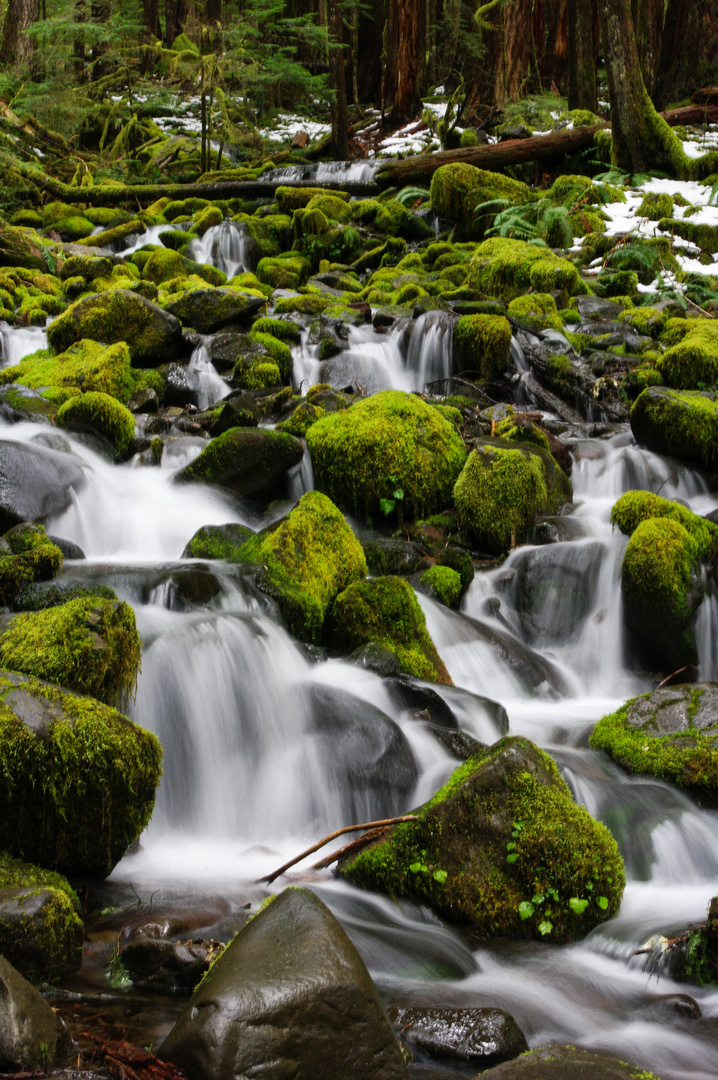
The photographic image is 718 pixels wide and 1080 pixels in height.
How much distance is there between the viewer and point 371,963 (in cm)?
324

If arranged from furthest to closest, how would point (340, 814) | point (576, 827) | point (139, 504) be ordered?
1. point (139, 504)
2. point (340, 814)
3. point (576, 827)

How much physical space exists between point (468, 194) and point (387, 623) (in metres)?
13.8

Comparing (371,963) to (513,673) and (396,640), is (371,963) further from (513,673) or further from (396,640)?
(513,673)

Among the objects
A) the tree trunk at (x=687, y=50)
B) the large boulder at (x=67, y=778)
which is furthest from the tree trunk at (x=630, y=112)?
the large boulder at (x=67, y=778)

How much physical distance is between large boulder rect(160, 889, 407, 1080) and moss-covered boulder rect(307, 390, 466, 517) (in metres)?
5.61

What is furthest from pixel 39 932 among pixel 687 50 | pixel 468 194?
pixel 687 50

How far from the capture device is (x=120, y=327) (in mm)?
10523

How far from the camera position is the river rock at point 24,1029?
2.08 meters

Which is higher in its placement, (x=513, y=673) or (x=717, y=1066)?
(x=717, y=1066)

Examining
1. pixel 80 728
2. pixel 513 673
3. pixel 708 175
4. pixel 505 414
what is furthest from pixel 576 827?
pixel 708 175

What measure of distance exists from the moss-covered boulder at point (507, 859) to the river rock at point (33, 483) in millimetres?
4320

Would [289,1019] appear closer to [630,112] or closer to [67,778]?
[67,778]

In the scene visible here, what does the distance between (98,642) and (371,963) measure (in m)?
1.94

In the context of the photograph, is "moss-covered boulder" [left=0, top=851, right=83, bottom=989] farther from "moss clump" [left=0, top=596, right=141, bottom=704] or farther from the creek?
"moss clump" [left=0, top=596, right=141, bottom=704]
